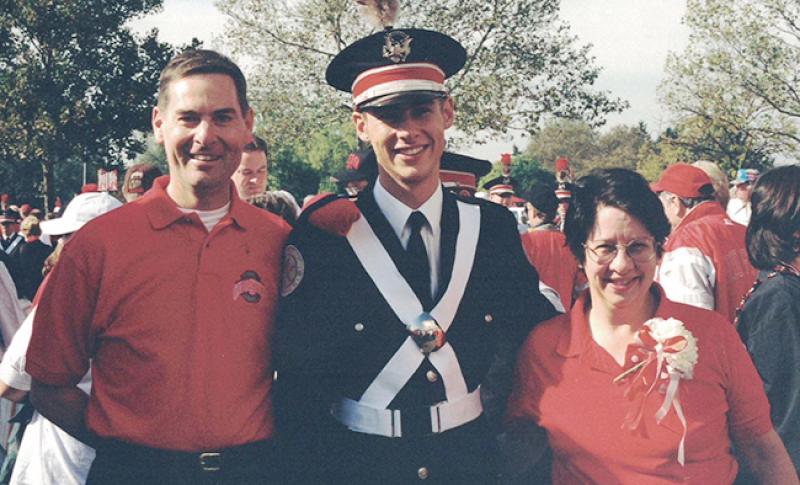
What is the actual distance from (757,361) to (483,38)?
766 inches

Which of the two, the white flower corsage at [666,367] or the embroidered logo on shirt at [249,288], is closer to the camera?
the white flower corsage at [666,367]

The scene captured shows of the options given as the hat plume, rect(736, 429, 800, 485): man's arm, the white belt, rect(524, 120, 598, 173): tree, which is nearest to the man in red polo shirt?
the white belt

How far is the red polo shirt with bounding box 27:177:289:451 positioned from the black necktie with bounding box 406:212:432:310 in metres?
0.48

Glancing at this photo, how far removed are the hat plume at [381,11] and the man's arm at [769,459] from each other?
1.86 metres

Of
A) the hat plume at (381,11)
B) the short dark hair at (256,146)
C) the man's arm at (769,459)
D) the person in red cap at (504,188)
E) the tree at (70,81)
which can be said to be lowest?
the man's arm at (769,459)

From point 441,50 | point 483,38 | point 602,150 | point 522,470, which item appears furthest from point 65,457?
point 602,150

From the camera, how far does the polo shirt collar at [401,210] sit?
2.90 meters

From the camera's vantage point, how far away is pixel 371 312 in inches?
110

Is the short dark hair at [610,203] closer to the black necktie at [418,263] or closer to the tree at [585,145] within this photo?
the black necktie at [418,263]

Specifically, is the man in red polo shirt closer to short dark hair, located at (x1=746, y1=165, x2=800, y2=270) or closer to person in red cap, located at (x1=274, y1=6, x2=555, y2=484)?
person in red cap, located at (x1=274, y1=6, x2=555, y2=484)

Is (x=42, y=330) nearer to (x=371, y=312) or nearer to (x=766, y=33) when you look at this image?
(x=371, y=312)

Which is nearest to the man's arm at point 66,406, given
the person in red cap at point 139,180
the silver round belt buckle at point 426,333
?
the silver round belt buckle at point 426,333

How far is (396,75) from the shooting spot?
2922 mm

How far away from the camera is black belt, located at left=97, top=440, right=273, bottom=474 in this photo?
2709 mm
